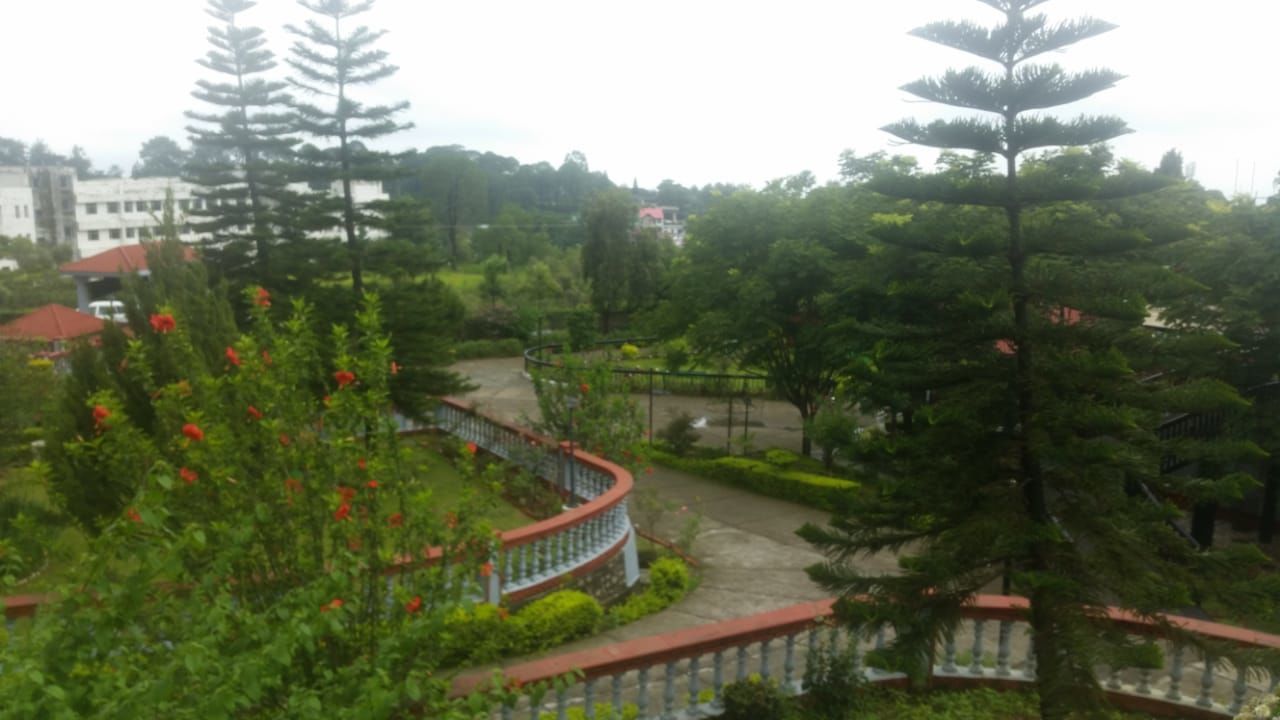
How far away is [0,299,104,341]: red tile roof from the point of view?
2269cm

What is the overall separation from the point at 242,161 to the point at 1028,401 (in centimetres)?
1862

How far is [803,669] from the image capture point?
6.15 metres

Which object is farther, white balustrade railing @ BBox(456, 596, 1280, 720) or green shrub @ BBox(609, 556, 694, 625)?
green shrub @ BBox(609, 556, 694, 625)

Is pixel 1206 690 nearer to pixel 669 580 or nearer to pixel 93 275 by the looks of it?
pixel 669 580

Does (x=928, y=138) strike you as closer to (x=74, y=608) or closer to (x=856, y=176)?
(x=74, y=608)

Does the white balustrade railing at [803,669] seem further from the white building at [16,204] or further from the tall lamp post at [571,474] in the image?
the white building at [16,204]

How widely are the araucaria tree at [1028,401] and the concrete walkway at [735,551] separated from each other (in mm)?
1097

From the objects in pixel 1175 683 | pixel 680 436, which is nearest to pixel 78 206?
pixel 680 436

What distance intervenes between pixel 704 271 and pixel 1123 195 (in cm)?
1243

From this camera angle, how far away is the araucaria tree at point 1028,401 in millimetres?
4766

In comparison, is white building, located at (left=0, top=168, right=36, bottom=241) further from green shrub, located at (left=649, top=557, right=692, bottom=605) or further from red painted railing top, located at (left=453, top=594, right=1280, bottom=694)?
red painted railing top, located at (left=453, top=594, right=1280, bottom=694)

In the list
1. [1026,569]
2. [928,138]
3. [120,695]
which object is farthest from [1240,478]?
[120,695]

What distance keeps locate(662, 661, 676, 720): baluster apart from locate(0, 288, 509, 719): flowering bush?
143 centimetres

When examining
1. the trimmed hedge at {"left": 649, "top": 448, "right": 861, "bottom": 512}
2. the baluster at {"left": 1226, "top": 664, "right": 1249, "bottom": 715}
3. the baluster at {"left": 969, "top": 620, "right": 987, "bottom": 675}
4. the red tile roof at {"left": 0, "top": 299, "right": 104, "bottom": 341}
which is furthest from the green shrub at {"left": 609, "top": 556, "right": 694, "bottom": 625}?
the red tile roof at {"left": 0, "top": 299, "right": 104, "bottom": 341}
